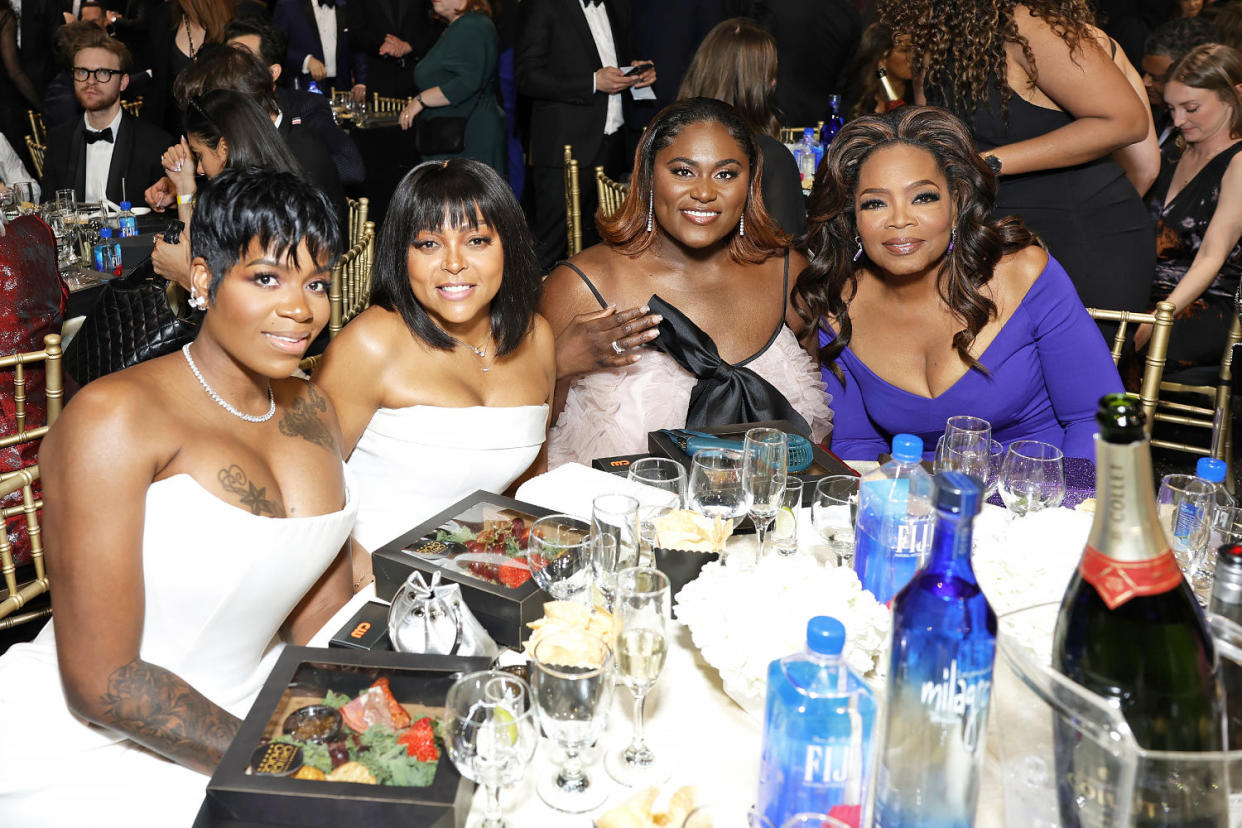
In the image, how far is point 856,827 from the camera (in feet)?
3.40

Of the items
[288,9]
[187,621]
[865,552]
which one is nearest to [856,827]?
[865,552]

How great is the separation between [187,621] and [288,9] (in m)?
6.21

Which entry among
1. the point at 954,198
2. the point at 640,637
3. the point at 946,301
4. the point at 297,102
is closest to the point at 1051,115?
the point at 954,198

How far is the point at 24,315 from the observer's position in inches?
106

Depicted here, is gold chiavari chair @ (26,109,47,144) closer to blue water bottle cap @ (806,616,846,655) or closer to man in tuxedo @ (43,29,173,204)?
man in tuxedo @ (43,29,173,204)

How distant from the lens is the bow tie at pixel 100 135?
4699mm

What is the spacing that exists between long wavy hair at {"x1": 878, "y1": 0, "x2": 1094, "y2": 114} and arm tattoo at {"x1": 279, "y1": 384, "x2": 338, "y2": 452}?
2044 millimetres

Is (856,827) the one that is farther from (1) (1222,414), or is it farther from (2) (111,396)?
(1) (1222,414)

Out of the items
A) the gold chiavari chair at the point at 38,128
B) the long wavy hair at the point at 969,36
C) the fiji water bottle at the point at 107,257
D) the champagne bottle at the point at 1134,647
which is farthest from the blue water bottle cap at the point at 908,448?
the gold chiavari chair at the point at 38,128

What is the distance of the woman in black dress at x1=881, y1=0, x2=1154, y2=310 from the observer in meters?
2.82

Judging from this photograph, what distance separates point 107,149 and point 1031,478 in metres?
4.57

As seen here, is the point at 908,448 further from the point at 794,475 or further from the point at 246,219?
the point at 246,219

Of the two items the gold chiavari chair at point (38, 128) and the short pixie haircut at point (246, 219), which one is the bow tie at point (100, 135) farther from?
the short pixie haircut at point (246, 219)

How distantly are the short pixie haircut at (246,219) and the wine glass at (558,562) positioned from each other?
2.08 ft
